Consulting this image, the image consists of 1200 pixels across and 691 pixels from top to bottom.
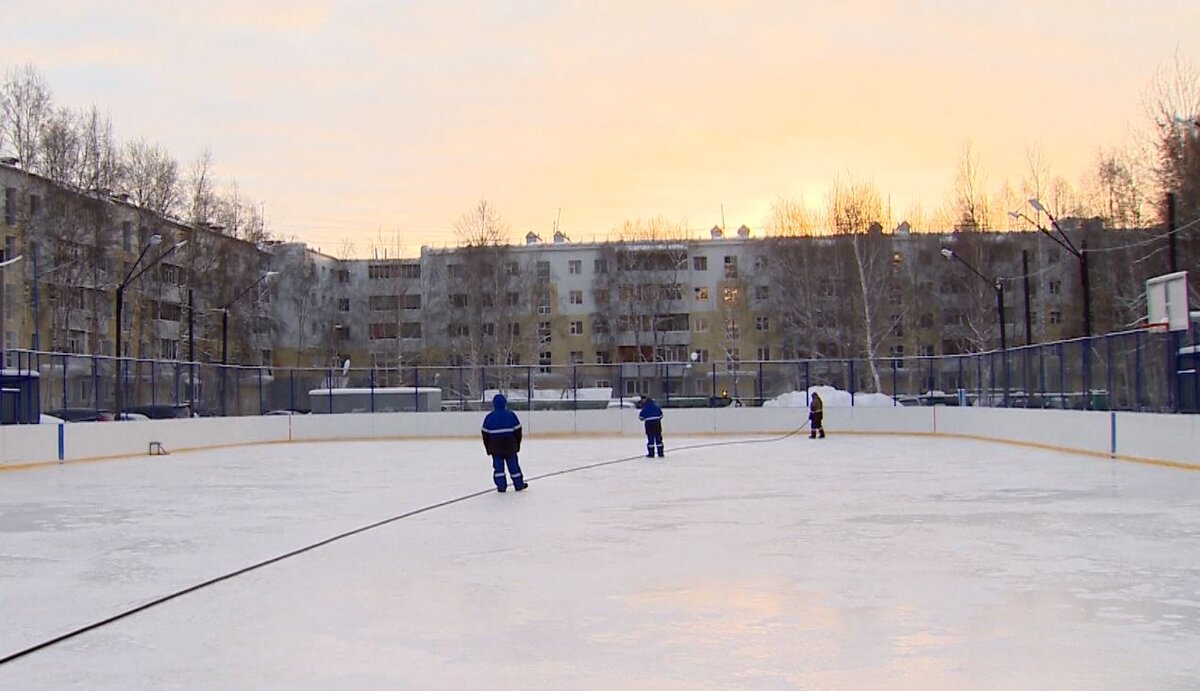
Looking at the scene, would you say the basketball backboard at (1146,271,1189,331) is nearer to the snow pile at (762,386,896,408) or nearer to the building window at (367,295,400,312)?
the snow pile at (762,386,896,408)

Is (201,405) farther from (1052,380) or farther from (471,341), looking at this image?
(471,341)

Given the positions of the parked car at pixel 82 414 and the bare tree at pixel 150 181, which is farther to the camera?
the bare tree at pixel 150 181

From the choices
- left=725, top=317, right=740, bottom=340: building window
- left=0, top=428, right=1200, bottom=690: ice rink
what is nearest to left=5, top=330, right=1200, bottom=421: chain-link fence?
left=0, top=428, right=1200, bottom=690: ice rink

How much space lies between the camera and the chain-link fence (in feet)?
79.6

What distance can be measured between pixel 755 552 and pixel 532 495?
6.91 meters

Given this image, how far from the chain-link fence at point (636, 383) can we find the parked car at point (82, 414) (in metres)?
0.04

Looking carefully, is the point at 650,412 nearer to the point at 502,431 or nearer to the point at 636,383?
the point at 502,431

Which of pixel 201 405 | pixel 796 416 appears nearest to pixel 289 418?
pixel 201 405

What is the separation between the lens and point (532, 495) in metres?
17.2

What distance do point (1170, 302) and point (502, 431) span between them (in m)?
15.5

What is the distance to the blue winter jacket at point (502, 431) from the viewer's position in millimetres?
17266

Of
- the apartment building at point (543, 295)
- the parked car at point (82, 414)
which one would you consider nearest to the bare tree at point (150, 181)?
the apartment building at point (543, 295)

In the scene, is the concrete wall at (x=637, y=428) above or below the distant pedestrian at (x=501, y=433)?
below

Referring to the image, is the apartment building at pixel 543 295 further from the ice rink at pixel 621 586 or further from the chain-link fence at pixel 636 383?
the ice rink at pixel 621 586
